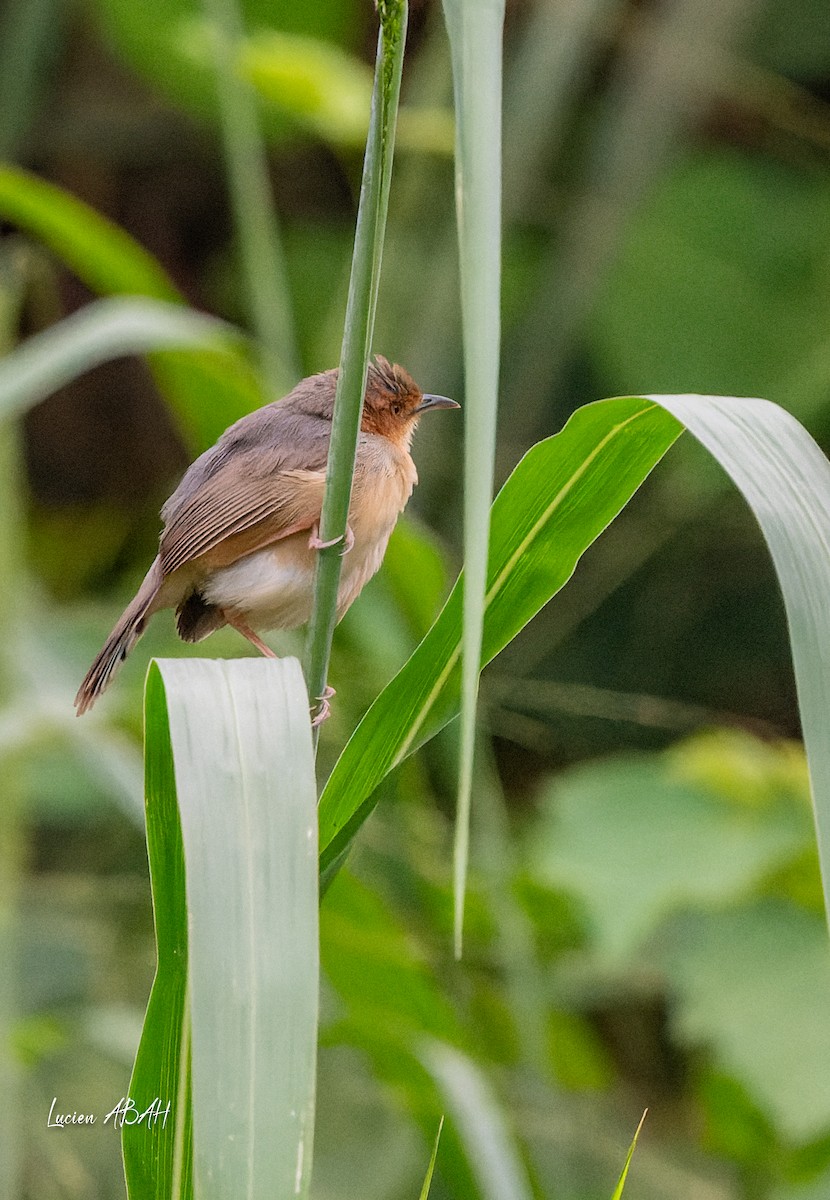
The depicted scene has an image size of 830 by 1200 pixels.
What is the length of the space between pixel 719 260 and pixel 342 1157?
10.2 feet

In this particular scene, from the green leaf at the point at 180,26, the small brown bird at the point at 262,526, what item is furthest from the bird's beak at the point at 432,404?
the green leaf at the point at 180,26

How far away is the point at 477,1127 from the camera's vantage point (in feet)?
6.52

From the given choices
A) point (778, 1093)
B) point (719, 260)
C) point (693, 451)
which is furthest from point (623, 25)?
point (778, 1093)

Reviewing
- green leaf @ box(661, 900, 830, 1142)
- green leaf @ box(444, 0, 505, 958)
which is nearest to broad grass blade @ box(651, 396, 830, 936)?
green leaf @ box(444, 0, 505, 958)

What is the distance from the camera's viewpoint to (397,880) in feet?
9.87

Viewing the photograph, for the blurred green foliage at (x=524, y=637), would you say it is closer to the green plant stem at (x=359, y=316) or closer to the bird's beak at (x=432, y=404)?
the bird's beak at (x=432, y=404)

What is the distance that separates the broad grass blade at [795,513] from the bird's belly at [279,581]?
0.92 meters

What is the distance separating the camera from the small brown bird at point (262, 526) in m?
2.10

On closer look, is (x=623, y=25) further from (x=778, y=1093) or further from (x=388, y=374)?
(x=778, y=1093)

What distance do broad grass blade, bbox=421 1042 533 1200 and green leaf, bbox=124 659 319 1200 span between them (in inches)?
32.2

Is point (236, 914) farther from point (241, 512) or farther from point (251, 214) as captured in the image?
point (251, 214)

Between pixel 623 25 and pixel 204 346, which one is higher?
pixel 623 25

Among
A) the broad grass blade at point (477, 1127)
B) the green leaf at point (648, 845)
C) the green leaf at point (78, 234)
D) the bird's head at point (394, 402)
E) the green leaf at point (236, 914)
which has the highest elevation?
the green leaf at point (78, 234)

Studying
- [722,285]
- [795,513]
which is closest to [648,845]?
[795,513]
